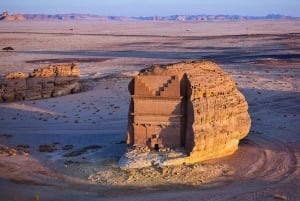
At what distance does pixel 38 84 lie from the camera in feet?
107

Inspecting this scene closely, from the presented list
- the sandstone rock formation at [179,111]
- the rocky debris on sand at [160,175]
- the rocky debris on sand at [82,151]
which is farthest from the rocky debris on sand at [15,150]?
the sandstone rock formation at [179,111]

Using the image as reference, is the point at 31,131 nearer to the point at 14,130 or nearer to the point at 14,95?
the point at 14,130

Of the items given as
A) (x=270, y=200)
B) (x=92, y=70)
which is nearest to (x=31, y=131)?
(x=270, y=200)

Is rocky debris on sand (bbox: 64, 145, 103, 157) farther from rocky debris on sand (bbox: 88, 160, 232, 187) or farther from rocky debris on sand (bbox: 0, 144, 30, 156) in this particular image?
rocky debris on sand (bbox: 88, 160, 232, 187)

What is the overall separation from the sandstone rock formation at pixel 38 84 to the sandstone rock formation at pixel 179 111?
615 inches

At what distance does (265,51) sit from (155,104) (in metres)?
49.5

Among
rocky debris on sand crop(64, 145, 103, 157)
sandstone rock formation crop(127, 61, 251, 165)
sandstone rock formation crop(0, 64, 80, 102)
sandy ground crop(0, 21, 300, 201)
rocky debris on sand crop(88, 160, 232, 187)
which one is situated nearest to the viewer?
sandy ground crop(0, 21, 300, 201)

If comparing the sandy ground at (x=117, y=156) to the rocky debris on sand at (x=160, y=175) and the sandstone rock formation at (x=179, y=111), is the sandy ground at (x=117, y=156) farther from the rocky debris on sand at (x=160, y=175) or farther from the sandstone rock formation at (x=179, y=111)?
the sandstone rock formation at (x=179, y=111)

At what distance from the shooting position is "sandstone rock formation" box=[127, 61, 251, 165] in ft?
56.5

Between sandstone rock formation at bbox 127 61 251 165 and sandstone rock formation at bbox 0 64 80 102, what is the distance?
51.3ft

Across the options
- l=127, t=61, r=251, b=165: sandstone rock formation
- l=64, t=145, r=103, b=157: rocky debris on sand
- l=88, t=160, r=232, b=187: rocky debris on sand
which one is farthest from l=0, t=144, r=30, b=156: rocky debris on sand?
l=127, t=61, r=251, b=165: sandstone rock formation

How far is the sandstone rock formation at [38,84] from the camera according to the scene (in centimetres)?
3200

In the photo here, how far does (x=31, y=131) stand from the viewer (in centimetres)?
2411

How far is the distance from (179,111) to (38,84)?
16992mm
